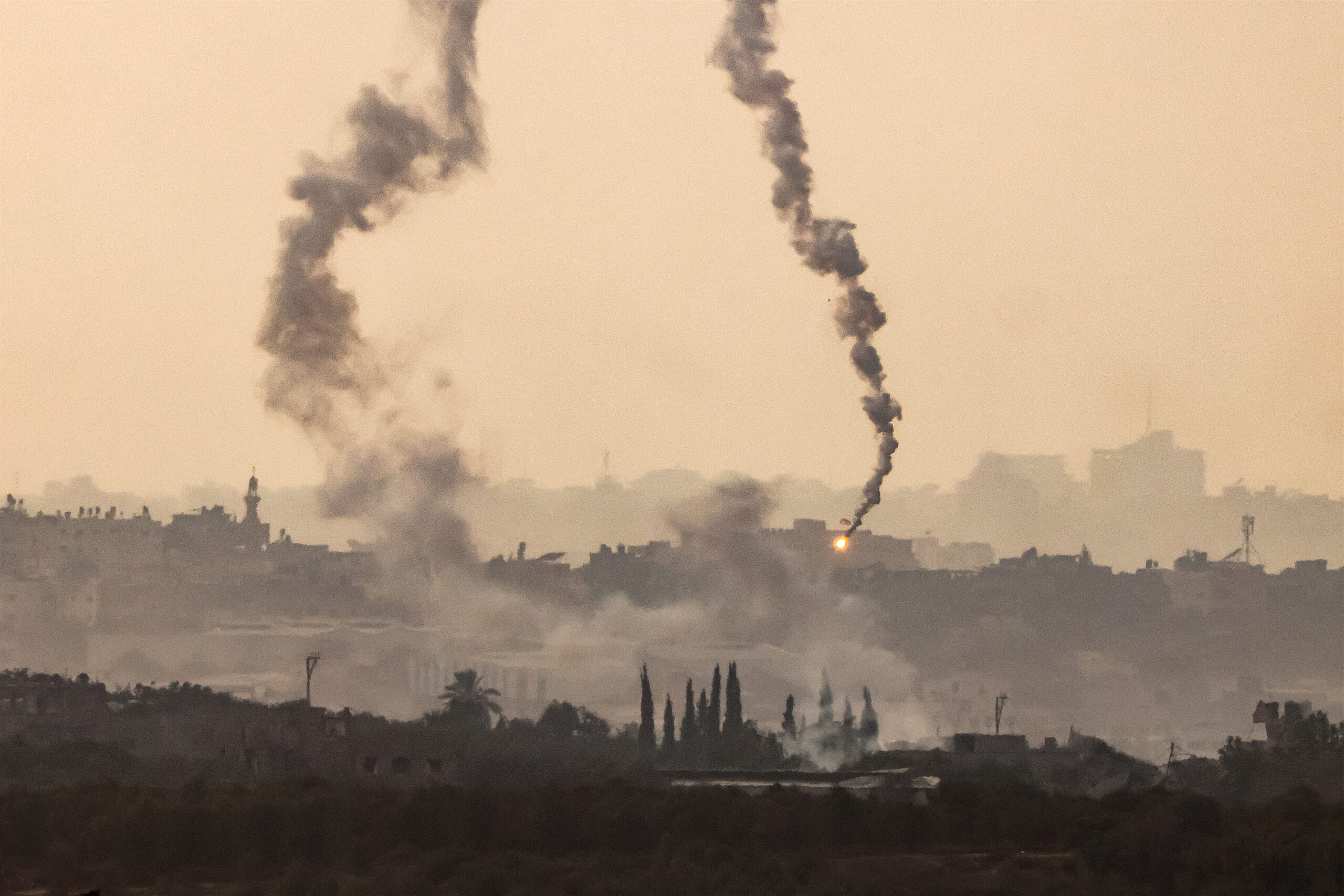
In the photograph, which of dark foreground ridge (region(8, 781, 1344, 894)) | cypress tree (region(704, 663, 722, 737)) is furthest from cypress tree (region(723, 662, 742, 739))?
dark foreground ridge (region(8, 781, 1344, 894))

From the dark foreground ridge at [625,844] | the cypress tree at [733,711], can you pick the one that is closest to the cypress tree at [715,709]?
the cypress tree at [733,711]

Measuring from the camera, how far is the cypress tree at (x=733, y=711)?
175125 mm

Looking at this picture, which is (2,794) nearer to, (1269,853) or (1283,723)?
(1269,853)

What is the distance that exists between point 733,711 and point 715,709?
66.1 inches

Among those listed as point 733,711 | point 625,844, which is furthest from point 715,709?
point 625,844

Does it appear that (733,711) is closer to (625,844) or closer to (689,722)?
(689,722)

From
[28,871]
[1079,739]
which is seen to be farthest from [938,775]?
[28,871]

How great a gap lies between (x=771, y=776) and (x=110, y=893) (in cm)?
5444

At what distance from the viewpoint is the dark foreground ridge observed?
86812 mm

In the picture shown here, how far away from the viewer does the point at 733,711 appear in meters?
176

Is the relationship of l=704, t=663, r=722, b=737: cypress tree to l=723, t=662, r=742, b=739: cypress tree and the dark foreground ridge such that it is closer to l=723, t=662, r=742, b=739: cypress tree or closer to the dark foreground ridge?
l=723, t=662, r=742, b=739: cypress tree

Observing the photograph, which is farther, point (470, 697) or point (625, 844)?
point (470, 697)

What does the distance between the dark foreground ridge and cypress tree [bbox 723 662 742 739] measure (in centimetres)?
6924

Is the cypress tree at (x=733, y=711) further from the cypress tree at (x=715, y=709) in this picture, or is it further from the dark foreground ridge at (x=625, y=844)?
the dark foreground ridge at (x=625, y=844)
